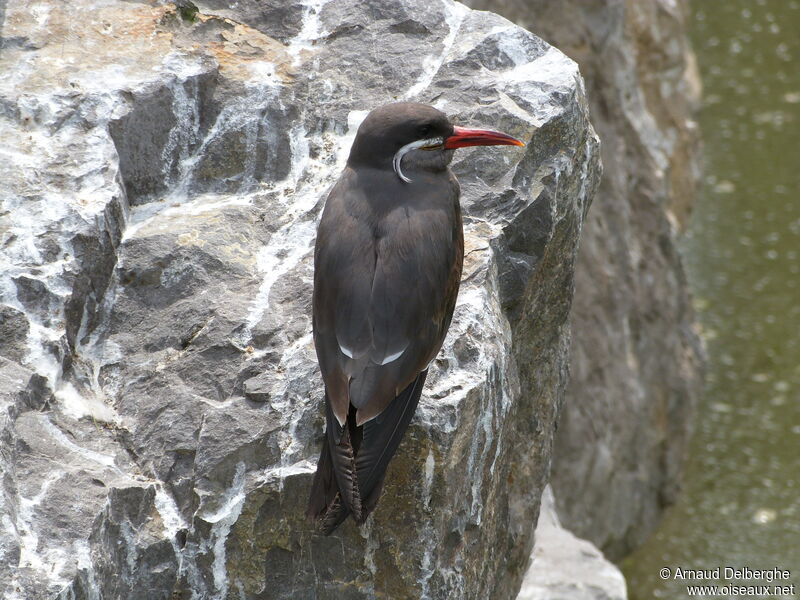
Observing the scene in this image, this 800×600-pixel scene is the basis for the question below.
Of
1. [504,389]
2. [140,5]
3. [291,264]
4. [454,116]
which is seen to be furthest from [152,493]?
[140,5]

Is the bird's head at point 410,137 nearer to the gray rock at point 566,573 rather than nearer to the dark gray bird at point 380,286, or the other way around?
the dark gray bird at point 380,286

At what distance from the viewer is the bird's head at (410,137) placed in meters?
3.58

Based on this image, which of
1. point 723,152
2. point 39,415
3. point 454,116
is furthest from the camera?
point 723,152

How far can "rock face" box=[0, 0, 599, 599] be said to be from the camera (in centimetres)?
336

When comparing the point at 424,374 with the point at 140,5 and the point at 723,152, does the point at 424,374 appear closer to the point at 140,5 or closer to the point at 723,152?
the point at 140,5

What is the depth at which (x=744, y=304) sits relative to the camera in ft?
28.8

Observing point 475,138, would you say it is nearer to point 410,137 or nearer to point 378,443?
point 410,137

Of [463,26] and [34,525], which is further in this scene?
[463,26]

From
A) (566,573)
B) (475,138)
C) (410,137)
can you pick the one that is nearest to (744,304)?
(566,573)

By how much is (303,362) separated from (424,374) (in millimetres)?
429

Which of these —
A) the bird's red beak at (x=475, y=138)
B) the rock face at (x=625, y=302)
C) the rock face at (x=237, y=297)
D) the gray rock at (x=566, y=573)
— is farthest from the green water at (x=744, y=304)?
the bird's red beak at (x=475, y=138)

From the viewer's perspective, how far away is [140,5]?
4387 mm

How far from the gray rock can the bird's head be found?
2.41 meters

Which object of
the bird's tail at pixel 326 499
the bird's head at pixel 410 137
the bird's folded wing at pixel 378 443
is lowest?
the bird's tail at pixel 326 499
